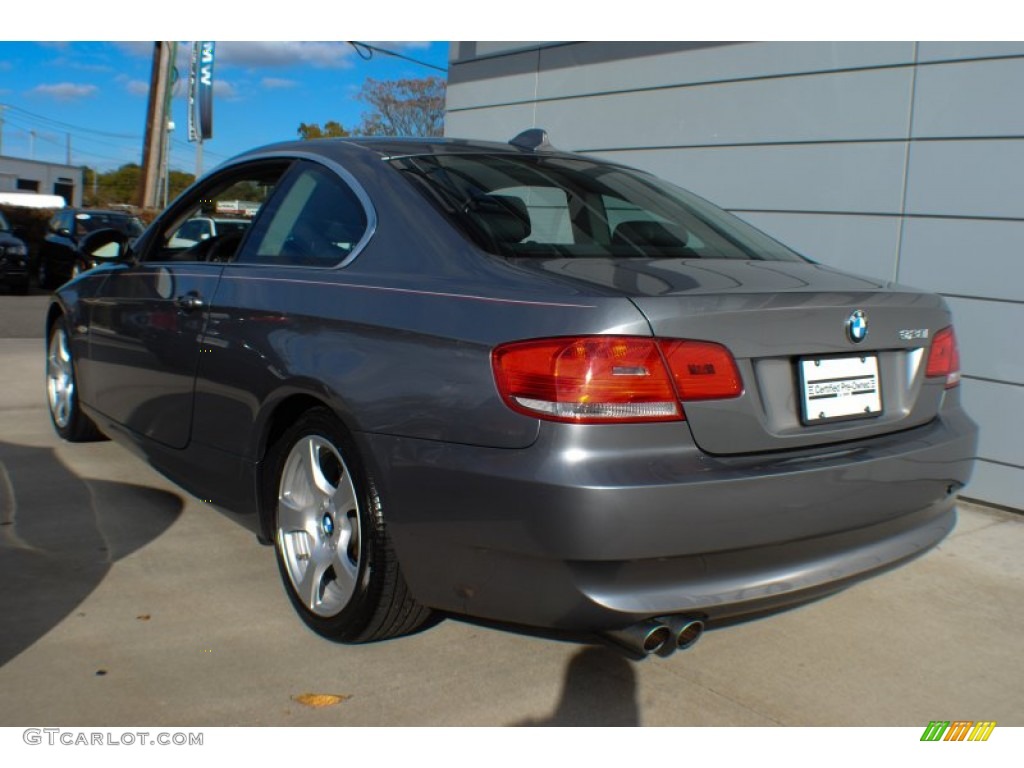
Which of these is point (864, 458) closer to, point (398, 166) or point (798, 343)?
point (798, 343)

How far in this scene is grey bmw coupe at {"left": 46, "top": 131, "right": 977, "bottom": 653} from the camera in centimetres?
243

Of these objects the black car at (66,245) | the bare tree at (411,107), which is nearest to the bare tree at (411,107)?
the bare tree at (411,107)

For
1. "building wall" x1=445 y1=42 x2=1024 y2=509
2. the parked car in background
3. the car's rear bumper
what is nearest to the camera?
the car's rear bumper

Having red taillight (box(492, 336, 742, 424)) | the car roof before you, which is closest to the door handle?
the car roof

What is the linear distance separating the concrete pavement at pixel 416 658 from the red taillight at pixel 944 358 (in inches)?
34.7

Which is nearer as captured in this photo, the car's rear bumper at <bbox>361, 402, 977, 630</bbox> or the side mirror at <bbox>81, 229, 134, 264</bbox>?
the car's rear bumper at <bbox>361, 402, 977, 630</bbox>

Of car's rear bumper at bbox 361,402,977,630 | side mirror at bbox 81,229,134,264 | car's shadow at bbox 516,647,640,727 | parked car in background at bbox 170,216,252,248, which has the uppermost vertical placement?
parked car in background at bbox 170,216,252,248

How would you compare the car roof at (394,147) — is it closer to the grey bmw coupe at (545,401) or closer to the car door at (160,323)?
the grey bmw coupe at (545,401)

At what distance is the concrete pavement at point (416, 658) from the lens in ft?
9.11

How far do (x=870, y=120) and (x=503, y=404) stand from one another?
401 cm

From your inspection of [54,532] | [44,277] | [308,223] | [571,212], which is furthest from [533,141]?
[44,277]

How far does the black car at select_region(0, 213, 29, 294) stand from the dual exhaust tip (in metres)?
15.3

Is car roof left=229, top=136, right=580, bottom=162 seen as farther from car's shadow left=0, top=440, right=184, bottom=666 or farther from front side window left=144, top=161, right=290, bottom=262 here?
car's shadow left=0, top=440, right=184, bottom=666

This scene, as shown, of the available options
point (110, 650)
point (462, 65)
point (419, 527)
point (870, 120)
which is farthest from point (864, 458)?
point (462, 65)
